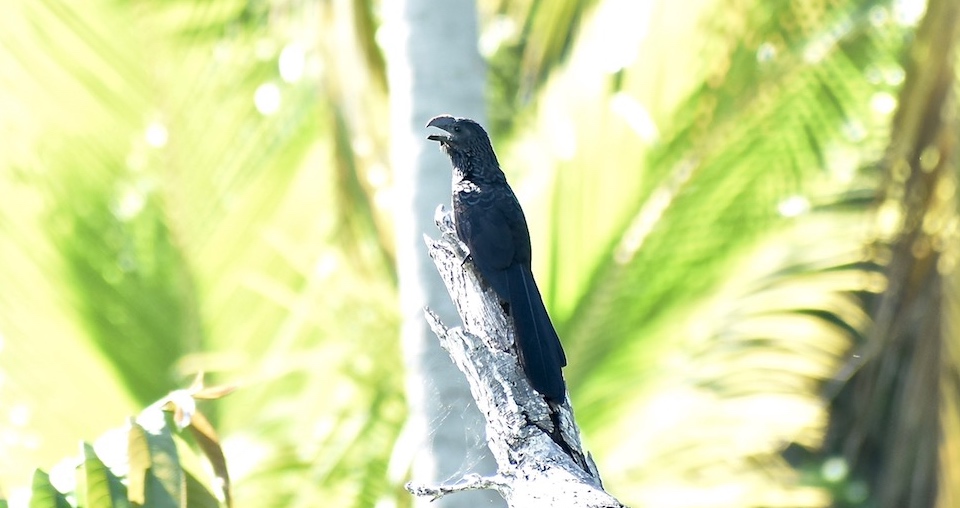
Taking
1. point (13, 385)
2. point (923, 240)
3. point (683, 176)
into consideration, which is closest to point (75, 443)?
point (13, 385)

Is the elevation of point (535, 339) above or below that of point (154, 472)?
above

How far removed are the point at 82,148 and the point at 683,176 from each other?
110 inches

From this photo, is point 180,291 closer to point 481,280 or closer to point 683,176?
point 683,176

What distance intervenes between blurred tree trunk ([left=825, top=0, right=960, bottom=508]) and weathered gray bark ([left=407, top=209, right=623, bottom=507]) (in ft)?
10.1

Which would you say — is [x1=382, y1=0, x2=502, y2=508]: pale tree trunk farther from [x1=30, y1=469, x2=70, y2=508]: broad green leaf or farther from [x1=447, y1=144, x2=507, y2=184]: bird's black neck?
[x1=30, y1=469, x2=70, y2=508]: broad green leaf

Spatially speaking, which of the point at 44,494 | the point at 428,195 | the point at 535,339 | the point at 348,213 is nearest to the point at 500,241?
the point at 535,339

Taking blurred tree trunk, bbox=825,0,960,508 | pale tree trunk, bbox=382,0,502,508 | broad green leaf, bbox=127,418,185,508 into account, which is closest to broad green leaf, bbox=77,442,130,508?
broad green leaf, bbox=127,418,185,508

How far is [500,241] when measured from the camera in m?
3.45

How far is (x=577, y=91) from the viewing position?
5.74 meters

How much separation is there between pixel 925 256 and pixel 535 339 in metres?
3.41

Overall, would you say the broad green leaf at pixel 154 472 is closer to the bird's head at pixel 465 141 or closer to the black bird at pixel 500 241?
the black bird at pixel 500 241

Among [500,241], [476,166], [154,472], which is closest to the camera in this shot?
[154,472]

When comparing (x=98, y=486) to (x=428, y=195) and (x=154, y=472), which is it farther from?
(x=428, y=195)

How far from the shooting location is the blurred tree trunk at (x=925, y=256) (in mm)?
5488
